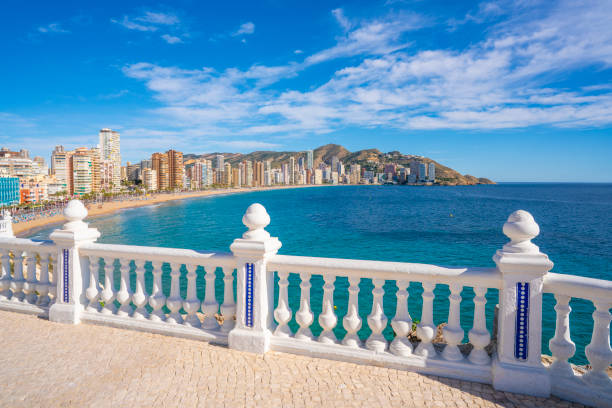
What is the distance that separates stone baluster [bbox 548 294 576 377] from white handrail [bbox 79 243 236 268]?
3.06m

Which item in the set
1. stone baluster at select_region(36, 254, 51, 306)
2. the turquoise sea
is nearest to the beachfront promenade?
stone baluster at select_region(36, 254, 51, 306)

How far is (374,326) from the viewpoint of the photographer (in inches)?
141

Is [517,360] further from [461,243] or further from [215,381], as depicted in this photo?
[461,243]

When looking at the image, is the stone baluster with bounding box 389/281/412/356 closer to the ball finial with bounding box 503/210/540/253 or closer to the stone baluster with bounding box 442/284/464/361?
the stone baluster with bounding box 442/284/464/361

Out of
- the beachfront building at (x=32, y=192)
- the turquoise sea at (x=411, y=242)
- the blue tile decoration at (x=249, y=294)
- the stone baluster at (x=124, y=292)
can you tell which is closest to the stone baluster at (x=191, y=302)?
the blue tile decoration at (x=249, y=294)

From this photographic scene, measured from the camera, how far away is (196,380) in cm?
333

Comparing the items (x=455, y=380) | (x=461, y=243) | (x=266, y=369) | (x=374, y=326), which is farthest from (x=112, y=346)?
(x=461, y=243)

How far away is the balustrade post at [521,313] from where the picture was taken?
301cm

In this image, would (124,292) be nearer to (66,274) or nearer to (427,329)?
(66,274)

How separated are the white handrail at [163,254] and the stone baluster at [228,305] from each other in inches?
5.2

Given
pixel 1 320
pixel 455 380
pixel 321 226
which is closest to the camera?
pixel 455 380

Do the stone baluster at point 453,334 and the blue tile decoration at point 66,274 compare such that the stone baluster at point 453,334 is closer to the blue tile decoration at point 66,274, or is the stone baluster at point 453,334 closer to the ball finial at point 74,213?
the ball finial at point 74,213

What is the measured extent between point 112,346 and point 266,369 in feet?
6.06

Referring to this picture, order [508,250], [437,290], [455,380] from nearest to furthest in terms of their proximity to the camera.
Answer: [508,250]
[455,380]
[437,290]
